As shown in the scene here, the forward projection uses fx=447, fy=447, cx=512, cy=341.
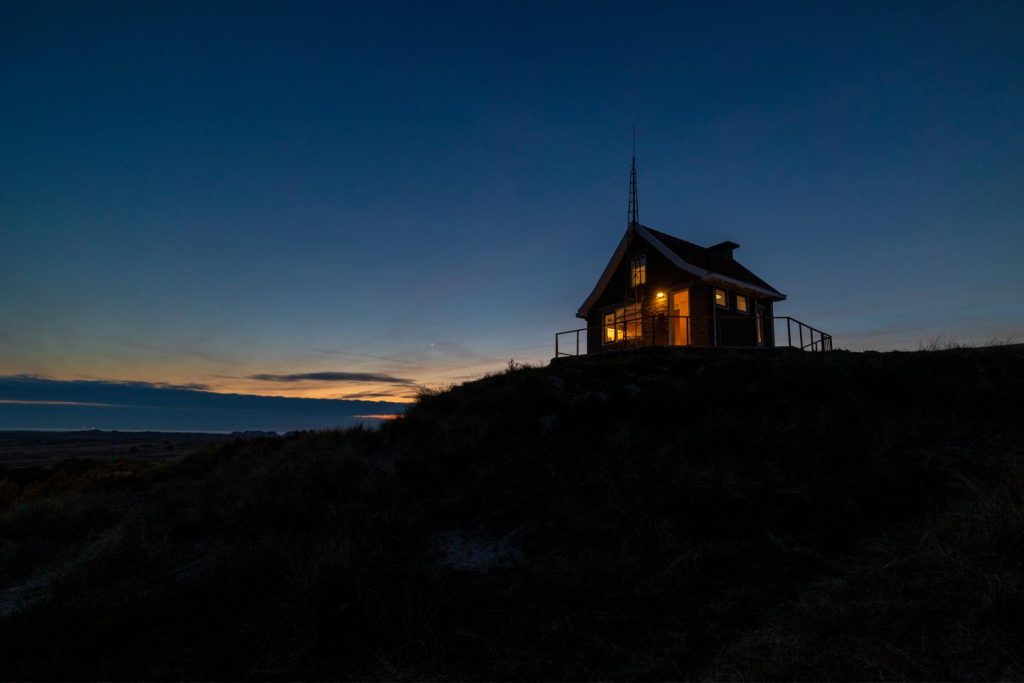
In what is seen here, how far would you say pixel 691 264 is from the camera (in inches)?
798

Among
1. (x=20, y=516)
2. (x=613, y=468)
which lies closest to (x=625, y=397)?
(x=613, y=468)

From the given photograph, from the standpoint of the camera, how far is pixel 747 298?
2231 centimetres

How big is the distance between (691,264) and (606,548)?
16865mm

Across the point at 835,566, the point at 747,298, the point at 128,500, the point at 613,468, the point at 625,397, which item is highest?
the point at 747,298

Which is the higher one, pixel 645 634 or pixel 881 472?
pixel 881 472

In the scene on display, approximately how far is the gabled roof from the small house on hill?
0.15ft

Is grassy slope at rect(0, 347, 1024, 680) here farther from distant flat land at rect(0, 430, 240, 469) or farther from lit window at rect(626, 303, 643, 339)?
distant flat land at rect(0, 430, 240, 469)

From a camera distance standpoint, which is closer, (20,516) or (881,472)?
(881,472)

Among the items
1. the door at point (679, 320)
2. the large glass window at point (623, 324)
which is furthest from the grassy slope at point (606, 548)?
the large glass window at point (623, 324)

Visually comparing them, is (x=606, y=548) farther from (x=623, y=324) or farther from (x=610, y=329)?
(x=610, y=329)

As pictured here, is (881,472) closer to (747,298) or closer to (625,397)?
(625,397)

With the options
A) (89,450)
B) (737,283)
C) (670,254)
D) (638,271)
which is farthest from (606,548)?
(89,450)

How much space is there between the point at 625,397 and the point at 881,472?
5.56m

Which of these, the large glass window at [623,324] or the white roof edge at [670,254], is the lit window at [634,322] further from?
the white roof edge at [670,254]
